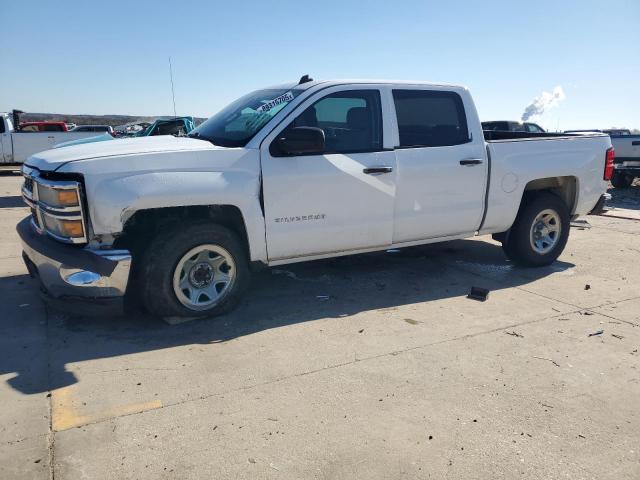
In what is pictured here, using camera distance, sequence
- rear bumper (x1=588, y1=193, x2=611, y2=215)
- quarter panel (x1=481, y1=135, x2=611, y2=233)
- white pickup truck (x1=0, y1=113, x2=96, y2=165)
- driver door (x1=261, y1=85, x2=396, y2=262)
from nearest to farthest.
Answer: driver door (x1=261, y1=85, x2=396, y2=262) → quarter panel (x1=481, y1=135, x2=611, y2=233) → rear bumper (x1=588, y1=193, x2=611, y2=215) → white pickup truck (x1=0, y1=113, x2=96, y2=165)

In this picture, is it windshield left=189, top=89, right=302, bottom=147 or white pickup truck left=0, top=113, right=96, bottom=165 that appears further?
white pickup truck left=0, top=113, right=96, bottom=165

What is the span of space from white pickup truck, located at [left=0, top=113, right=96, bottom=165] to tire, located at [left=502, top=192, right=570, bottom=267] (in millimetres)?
13226

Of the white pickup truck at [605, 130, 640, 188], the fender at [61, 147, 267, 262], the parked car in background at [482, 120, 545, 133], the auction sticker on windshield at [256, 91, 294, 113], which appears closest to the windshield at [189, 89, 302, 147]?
the auction sticker on windshield at [256, 91, 294, 113]

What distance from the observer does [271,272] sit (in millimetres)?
5910

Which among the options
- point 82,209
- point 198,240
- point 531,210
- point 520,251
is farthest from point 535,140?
point 82,209

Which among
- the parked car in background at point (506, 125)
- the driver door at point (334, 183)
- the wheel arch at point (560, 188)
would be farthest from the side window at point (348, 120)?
the parked car in background at point (506, 125)

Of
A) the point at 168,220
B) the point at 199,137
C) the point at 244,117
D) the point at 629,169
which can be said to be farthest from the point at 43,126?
the point at 629,169

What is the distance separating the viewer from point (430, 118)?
5.19 meters

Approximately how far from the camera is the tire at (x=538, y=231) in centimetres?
601

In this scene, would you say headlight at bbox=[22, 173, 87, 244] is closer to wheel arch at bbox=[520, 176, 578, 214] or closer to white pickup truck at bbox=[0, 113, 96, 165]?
wheel arch at bbox=[520, 176, 578, 214]

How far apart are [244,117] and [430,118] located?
73.7 inches

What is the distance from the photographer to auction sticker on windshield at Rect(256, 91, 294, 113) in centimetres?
462

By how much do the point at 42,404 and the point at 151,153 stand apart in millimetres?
1882

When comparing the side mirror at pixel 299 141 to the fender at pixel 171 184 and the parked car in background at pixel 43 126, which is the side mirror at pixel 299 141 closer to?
the fender at pixel 171 184
